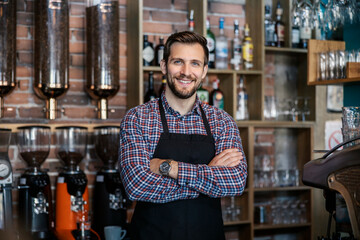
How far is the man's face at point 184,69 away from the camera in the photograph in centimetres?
210

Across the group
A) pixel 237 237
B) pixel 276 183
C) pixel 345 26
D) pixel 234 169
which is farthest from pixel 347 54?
pixel 237 237

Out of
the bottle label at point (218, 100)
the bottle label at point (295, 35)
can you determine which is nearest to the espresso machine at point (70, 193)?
the bottle label at point (218, 100)

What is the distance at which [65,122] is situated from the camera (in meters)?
3.16

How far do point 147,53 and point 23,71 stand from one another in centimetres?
78

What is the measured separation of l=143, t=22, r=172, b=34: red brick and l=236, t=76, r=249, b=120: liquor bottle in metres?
0.63

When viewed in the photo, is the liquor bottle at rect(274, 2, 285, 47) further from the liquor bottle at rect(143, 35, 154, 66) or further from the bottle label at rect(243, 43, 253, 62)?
the liquor bottle at rect(143, 35, 154, 66)

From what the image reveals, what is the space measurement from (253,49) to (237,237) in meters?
1.34

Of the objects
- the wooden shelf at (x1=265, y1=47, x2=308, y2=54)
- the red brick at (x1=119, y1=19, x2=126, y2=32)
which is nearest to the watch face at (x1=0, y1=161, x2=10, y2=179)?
the red brick at (x1=119, y1=19, x2=126, y2=32)

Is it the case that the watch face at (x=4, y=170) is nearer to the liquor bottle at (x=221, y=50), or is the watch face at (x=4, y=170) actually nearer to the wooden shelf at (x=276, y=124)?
the wooden shelf at (x=276, y=124)

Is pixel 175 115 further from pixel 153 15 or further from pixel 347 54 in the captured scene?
pixel 153 15

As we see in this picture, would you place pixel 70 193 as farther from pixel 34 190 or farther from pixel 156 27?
pixel 156 27

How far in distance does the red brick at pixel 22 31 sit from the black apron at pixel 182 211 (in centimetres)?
130

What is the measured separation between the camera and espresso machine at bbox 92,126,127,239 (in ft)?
9.30

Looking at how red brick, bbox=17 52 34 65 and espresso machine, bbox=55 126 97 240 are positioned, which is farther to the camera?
red brick, bbox=17 52 34 65
